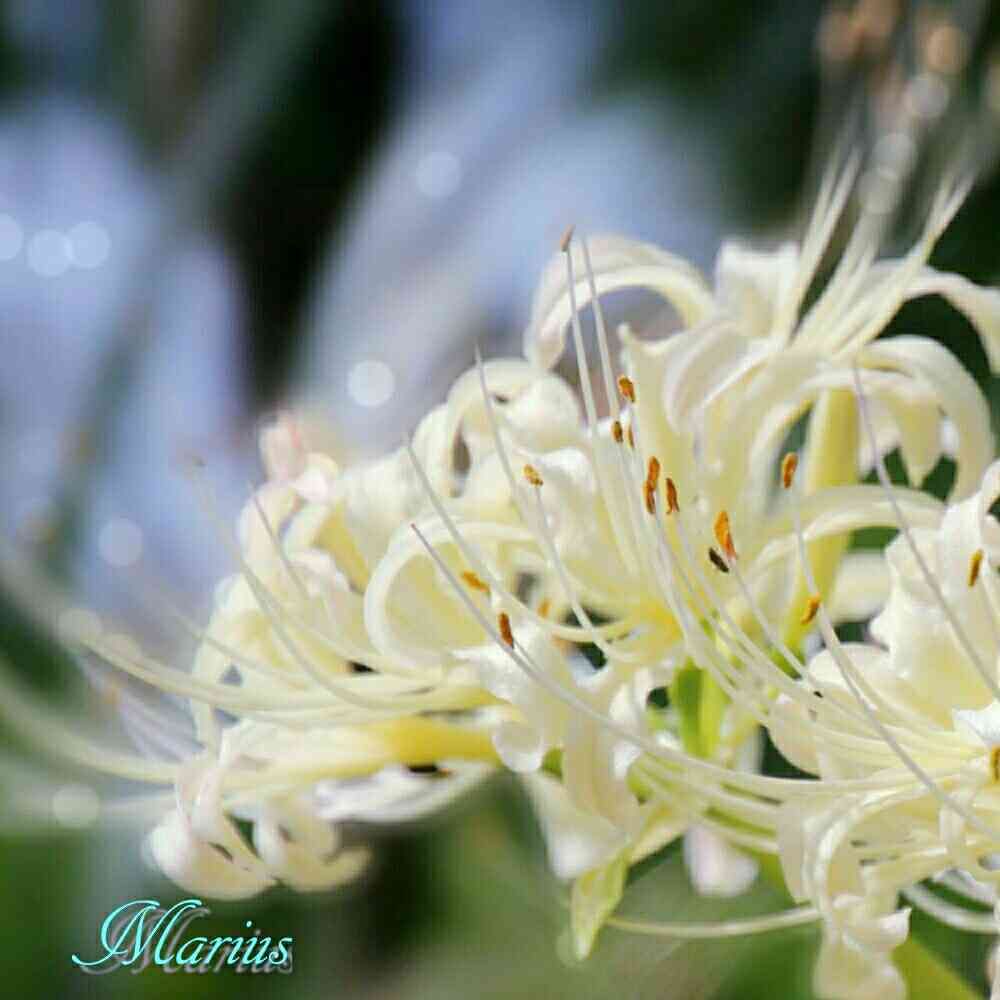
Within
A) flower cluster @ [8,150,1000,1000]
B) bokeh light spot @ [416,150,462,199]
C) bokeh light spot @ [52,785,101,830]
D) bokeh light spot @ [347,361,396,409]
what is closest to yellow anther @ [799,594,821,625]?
flower cluster @ [8,150,1000,1000]

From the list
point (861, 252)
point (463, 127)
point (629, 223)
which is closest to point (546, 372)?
point (861, 252)

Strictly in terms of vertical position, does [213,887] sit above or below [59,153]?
below

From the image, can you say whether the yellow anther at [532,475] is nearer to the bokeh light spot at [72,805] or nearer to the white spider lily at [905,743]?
the white spider lily at [905,743]

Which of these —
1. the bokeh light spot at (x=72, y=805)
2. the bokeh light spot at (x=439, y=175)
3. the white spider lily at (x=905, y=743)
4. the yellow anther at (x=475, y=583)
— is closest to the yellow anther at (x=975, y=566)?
the white spider lily at (x=905, y=743)

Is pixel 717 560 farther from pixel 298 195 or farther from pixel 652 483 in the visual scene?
pixel 298 195

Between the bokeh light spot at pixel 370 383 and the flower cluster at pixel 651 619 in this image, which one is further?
the bokeh light spot at pixel 370 383

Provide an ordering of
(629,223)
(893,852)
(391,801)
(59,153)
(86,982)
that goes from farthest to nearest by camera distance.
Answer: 1. (59,153)
2. (629,223)
3. (86,982)
4. (391,801)
5. (893,852)

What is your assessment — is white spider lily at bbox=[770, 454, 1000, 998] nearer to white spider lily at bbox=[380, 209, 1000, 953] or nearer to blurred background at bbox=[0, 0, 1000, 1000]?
white spider lily at bbox=[380, 209, 1000, 953]

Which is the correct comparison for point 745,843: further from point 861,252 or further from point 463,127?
point 463,127
